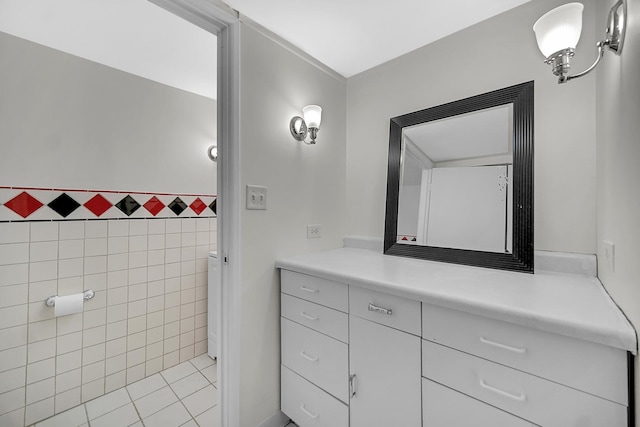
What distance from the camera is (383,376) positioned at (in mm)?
1079

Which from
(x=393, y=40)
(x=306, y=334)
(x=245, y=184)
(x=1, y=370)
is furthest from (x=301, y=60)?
(x=1, y=370)

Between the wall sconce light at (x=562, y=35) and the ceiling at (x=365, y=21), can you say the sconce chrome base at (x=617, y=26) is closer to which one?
the wall sconce light at (x=562, y=35)

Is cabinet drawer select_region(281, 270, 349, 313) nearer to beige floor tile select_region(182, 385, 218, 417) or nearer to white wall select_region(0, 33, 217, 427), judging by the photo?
beige floor tile select_region(182, 385, 218, 417)

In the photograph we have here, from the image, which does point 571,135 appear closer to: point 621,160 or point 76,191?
point 621,160

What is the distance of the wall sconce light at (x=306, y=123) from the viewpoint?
1605 mm

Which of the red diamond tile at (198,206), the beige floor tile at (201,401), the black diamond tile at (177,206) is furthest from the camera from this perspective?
the red diamond tile at (198,206)

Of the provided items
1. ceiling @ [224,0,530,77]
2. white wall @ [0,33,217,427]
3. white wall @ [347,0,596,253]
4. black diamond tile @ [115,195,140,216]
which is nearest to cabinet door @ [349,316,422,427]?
white wall @ [347,0,596,253]

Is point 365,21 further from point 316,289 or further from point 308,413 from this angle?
point 308,413

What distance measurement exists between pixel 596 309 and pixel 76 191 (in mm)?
2630

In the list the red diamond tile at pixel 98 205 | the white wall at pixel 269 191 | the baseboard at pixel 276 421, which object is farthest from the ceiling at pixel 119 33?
the baseboard at pixel 276 421

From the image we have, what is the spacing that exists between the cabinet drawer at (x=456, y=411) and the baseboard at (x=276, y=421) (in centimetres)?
91

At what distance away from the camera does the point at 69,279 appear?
5.59 feet

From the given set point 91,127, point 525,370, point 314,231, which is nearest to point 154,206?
point 91,127

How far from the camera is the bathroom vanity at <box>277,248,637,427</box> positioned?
688 millimetres
